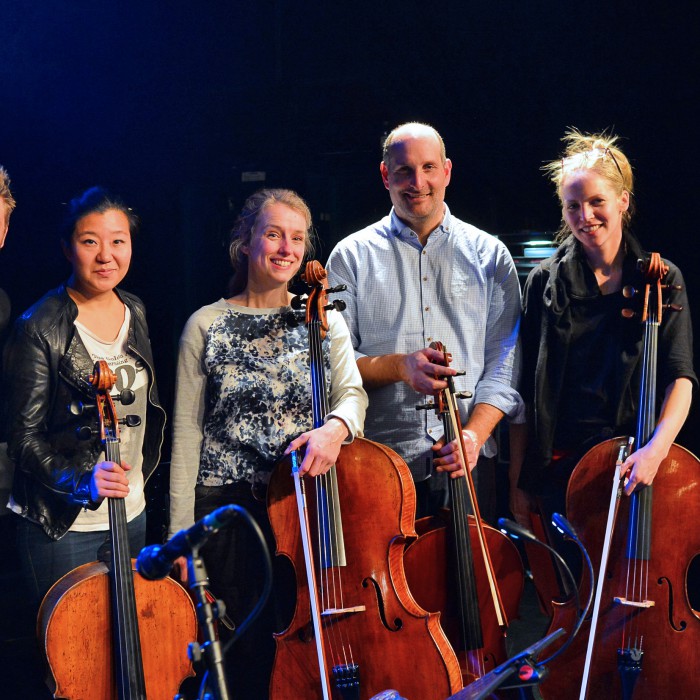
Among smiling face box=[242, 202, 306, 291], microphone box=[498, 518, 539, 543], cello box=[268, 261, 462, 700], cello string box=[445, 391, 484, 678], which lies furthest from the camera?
smiling face box=[242, 202, 306, 291]

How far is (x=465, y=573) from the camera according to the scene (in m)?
2.38

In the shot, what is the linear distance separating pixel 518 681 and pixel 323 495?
2.87 feet

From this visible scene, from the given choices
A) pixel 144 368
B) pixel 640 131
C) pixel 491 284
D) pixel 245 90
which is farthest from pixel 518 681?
pixel 245 90

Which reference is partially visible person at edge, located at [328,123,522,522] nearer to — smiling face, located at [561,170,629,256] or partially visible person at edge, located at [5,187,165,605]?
smiling face, located at [561,170,629,256]

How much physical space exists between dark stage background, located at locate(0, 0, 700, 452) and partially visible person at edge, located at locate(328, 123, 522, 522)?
109cm

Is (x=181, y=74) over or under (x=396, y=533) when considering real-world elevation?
over

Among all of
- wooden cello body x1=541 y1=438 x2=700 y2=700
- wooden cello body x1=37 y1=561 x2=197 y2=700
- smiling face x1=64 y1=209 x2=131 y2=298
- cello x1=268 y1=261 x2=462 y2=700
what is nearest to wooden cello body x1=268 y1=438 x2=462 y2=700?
cello x1=268 y1=261 x2=462 y2=700

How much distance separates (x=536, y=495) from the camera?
274 cm

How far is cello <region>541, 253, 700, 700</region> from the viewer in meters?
2.36

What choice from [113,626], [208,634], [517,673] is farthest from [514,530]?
[113,626]

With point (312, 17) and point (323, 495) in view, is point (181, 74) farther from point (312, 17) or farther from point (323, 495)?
point (323, 495)

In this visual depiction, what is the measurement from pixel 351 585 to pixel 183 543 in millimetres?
905

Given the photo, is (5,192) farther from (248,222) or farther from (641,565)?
(641,565)

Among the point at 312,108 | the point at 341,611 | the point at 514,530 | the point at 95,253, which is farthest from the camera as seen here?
the point at 312,108
